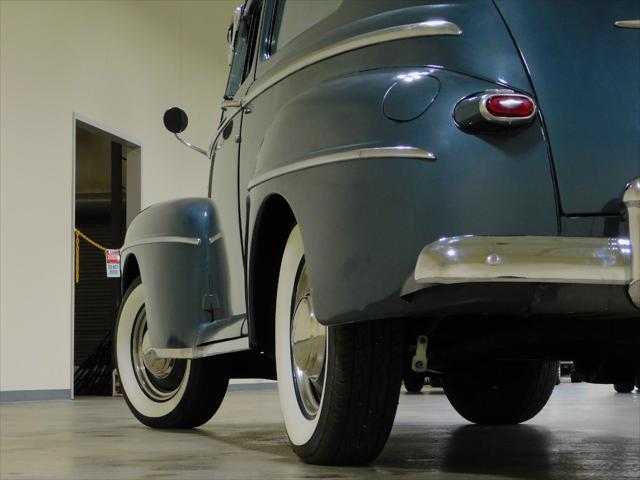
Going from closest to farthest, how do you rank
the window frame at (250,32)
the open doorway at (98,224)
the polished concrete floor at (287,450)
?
the polished concrete floor at (287,450)
the window frame at (250,32)
the open doorway at (98,224)

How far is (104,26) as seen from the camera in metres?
11.3

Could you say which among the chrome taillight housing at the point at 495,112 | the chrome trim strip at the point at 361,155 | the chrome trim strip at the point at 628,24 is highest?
the chrome trim strip at the point at 628,24

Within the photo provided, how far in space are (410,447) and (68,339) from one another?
275 inches

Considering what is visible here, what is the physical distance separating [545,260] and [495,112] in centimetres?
42

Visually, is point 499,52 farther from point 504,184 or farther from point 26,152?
point 26,152

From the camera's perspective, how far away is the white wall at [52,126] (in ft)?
→ 31.4

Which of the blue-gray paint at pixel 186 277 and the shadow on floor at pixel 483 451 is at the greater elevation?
the blue-gray paint at pixel 186 277

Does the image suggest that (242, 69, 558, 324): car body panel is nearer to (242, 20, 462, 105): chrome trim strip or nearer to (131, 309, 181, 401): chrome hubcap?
(242, 20, 462, 105): chrome trim strip

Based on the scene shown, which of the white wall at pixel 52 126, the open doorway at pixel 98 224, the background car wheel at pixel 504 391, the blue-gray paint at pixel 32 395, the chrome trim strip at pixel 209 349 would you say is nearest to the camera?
the chrome trim strip at pixel 209 349

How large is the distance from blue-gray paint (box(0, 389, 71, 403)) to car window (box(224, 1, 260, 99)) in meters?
5.55

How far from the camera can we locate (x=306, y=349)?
3.11m

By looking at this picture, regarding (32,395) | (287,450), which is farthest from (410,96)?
(32,395)

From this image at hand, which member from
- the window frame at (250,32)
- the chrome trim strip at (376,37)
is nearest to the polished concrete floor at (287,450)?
the chrome trim strip at (376,37)

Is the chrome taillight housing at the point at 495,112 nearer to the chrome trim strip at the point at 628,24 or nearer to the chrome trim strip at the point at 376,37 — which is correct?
the chrome trim strip at the point at 376,37
